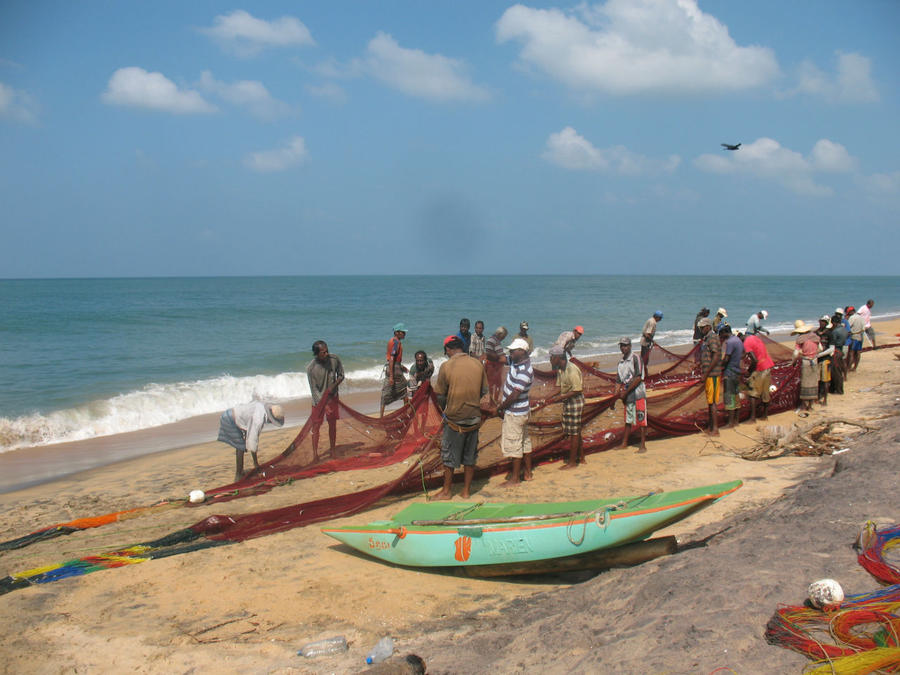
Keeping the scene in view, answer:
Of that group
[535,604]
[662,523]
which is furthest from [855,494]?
[535,604]

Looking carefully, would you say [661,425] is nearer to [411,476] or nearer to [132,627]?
[411,476]

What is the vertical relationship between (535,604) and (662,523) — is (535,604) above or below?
below

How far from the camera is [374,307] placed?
61.7 metres

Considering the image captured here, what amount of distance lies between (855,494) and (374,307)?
57257 mm

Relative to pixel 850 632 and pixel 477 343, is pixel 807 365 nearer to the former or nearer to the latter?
pixel 477 343

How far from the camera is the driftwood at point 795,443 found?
28.1ft

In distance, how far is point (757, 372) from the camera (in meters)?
10.5

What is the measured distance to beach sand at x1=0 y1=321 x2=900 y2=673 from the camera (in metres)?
3.87

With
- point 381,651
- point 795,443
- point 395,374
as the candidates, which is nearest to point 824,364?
point 795,443

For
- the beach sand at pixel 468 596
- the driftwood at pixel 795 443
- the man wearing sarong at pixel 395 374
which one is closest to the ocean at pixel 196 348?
the man wearing sarong at pixel 395 374

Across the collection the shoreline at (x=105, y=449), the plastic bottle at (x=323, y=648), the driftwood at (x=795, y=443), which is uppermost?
the driftwood at (x=795, y=443)

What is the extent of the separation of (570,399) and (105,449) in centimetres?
940

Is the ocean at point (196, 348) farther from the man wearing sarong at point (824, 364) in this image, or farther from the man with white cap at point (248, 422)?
the man wearing sarong at point (824, 364)

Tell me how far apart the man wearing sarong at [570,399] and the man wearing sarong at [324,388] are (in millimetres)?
2918
